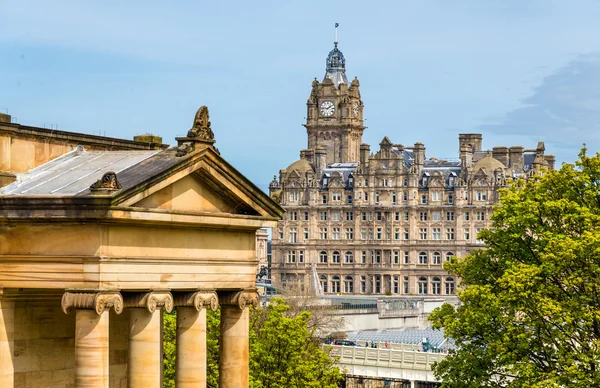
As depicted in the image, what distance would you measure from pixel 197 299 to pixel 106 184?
270 cm

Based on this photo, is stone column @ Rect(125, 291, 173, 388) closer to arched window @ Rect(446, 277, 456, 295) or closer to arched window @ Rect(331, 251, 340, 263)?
arched window @ Rect(446, 277, 456, 295)

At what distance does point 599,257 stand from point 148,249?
833 inches

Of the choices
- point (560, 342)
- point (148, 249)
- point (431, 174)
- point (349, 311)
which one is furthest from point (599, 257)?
point (431, 174)

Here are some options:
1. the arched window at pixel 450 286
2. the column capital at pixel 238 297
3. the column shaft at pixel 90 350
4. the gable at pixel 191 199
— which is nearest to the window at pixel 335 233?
the arched window at pixel 450 286

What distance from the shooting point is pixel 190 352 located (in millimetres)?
20547

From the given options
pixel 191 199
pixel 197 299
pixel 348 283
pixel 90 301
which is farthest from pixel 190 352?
pixel 348 283

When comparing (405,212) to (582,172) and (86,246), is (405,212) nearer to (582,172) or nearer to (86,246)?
(582,172)

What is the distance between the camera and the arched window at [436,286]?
17800cm

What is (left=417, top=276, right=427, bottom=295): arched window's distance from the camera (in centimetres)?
17862

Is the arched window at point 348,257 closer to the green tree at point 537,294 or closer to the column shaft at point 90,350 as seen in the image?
the green tree at point 537,294

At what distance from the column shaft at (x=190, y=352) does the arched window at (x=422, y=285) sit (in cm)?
15903

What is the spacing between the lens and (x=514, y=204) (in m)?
41.4

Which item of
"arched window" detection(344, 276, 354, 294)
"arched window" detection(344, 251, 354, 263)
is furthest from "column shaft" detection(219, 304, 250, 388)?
"arched window" detection(344, 251, 354, 263)

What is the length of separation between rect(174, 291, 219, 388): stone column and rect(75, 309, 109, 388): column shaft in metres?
2.10
